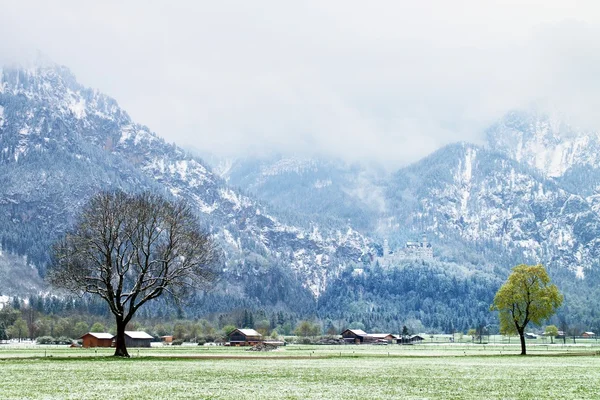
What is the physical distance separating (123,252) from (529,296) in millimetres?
57125

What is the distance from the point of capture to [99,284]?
93188 millimetres

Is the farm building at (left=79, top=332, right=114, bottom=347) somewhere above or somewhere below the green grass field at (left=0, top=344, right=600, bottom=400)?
above

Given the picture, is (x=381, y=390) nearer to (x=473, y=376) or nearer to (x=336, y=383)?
(x=336, y=383)

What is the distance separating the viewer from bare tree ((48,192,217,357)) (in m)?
88.1

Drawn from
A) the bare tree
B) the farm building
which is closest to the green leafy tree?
the bare tree

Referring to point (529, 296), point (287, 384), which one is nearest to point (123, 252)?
point (287, 384)

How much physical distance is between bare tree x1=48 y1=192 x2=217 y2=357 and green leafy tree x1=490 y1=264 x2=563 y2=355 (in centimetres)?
4417

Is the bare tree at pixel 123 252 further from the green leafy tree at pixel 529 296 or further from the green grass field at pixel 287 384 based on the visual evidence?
the green leafy tree at pixel 529 296

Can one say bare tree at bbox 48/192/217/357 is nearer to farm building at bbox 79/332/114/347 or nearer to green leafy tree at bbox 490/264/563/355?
green leafy tree at bbox 490/264/563/355

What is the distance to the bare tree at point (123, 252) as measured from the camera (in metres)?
88.1

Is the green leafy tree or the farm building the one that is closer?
the green leafy tree

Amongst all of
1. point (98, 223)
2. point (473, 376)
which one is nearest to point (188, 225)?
point (98, 223)

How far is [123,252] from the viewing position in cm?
8938

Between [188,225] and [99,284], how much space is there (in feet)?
39.7
